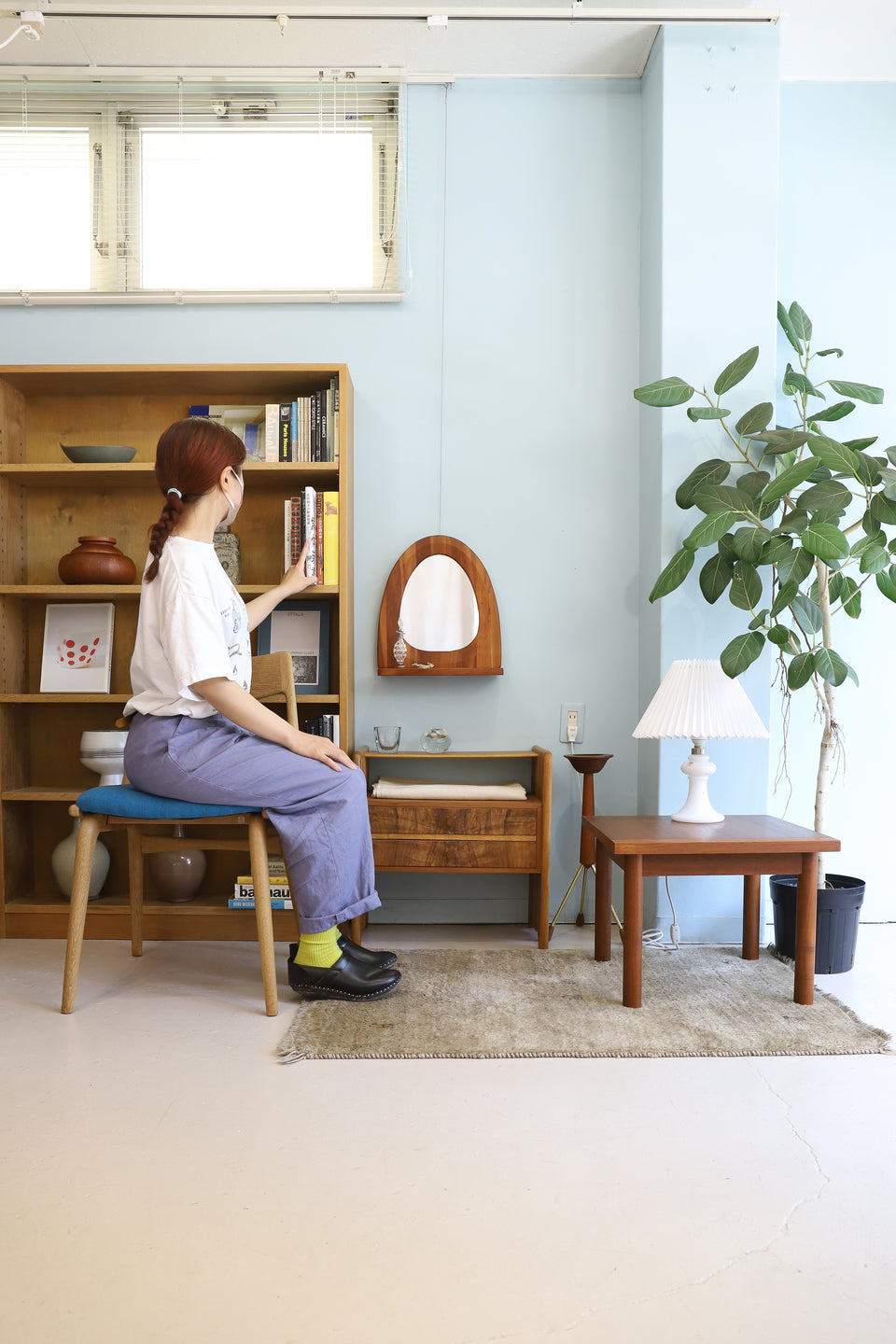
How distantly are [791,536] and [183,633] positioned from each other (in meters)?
1.79

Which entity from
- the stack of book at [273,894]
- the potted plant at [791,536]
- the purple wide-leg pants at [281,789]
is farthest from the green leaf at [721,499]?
the stack of book at [273,894]

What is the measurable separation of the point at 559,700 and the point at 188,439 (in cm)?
153

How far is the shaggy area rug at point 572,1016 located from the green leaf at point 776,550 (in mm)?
1180

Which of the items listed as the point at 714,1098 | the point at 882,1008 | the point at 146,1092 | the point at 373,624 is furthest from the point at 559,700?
the point at 146,1092

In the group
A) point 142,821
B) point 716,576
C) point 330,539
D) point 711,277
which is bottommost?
point 142,821

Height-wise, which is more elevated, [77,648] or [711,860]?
[77,648]

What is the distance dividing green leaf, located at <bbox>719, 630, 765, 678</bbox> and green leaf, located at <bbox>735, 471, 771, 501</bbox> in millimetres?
424

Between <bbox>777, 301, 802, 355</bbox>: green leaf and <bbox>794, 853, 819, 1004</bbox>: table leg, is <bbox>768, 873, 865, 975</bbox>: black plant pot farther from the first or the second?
<bbox>777, 301, 802, 355</bbox>: green leaf

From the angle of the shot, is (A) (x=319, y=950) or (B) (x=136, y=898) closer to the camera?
(A) (x=319, y=950)

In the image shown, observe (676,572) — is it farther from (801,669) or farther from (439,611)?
Answer: (439,611)

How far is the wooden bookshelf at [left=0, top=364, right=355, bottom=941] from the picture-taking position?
2.94m

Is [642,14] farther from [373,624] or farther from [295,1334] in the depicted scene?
[295,1334]

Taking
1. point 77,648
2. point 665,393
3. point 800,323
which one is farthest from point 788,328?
point 77,648

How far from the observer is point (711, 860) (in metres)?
2.37
